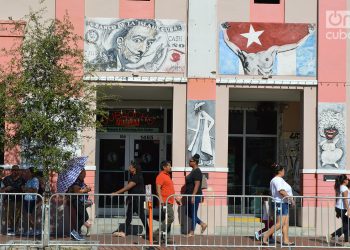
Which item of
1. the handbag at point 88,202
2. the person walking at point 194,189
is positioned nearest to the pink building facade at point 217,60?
the person walking at point 194,189

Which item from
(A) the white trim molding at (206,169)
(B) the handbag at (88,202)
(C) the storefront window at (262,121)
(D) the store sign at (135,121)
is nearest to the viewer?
(B) the handbag at (88,202)

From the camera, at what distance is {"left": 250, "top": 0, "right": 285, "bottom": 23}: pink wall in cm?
1712

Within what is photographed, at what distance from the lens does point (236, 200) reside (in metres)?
15.5

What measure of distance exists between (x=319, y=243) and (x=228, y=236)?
80.1 inches

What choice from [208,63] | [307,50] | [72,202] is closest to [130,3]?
[208,63]

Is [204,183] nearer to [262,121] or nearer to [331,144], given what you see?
[331,144]

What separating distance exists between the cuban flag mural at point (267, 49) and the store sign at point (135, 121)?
145 inches

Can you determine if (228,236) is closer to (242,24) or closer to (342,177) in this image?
(342,177)

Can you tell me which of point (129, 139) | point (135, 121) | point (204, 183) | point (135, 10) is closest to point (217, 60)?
point (135, 10)

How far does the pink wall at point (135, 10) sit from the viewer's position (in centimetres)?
1700

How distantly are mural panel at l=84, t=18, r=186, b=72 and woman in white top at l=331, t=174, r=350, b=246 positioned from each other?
489cm

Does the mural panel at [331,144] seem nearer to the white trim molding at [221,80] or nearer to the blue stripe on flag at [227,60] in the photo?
the white trim molding at [221,80]

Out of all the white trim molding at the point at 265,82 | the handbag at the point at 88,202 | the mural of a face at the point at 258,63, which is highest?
the mural of a face at the point at 258,63

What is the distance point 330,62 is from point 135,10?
5.20 metres
